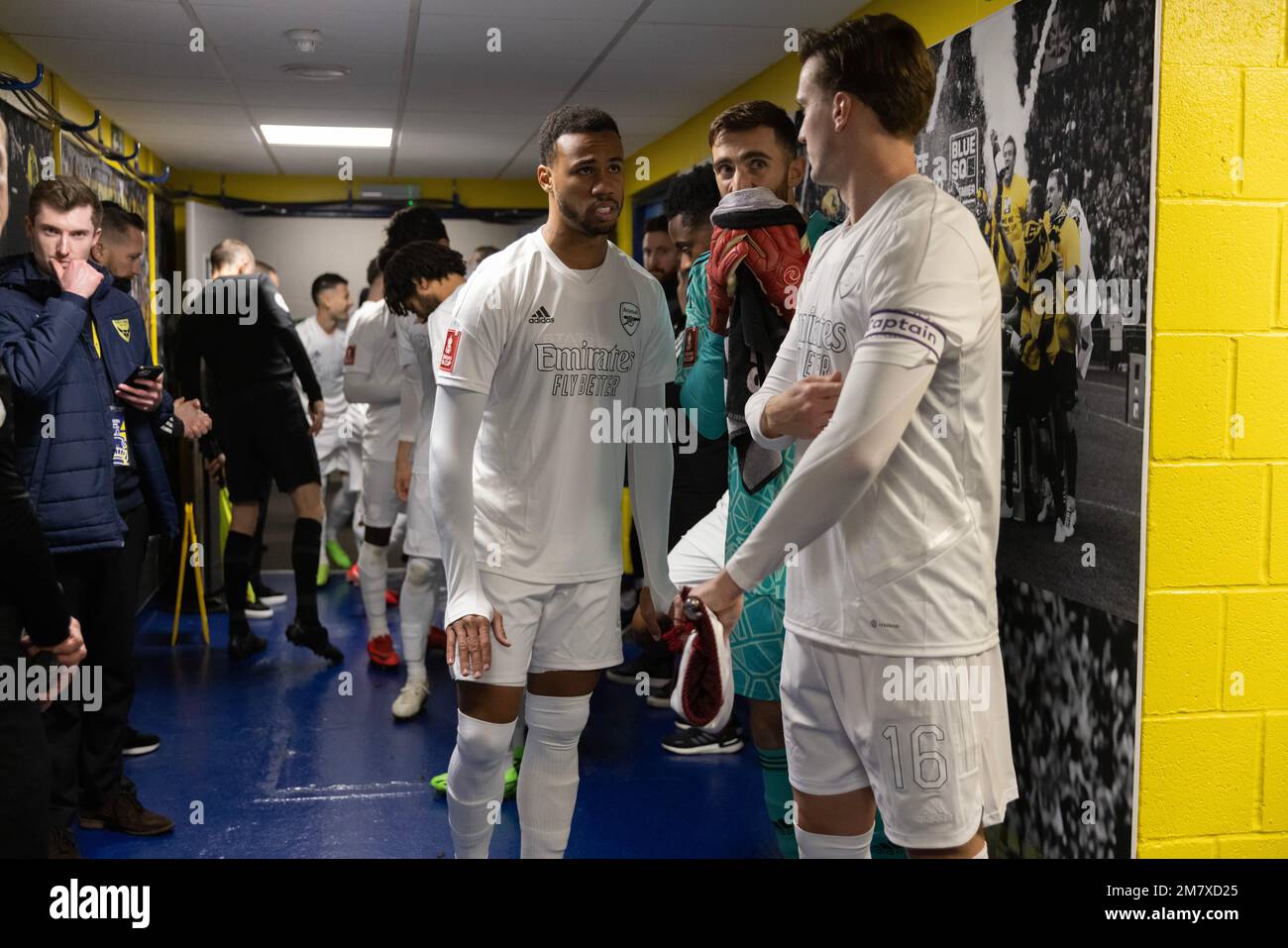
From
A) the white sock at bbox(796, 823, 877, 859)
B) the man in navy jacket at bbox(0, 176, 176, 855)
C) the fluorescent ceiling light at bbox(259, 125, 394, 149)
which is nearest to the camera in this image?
the white sock at bbox(796, 823, 877, 859)

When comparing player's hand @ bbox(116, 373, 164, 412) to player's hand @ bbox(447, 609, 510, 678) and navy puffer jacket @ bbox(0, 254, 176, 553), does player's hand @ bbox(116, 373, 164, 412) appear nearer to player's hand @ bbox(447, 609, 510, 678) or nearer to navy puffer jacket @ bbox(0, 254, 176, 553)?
navy puffer jacket @ bbox(0, 254, 176, 553)

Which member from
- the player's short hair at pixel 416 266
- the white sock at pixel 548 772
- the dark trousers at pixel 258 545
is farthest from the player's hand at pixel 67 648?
the dark trousers at pixel 258 545

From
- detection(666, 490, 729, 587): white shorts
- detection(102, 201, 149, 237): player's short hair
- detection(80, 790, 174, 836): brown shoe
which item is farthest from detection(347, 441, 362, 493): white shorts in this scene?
detection(666, 490, 729, 587): white shorts

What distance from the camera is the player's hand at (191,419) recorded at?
4086mm

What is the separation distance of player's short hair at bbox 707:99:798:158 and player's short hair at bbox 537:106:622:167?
0.27 m

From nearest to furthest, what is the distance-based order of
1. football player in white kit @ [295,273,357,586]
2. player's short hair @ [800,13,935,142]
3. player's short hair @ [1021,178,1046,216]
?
player's short hair @ [800,13,935,142] < player's short hair @ [1021,178,1046,216] < football player in white kit @ [295,273,357,586]

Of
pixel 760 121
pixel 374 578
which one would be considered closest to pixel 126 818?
pixel 374 578

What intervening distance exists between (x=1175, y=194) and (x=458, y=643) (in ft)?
5.51

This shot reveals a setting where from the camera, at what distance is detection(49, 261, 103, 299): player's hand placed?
9.36ft

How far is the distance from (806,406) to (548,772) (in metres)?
1.11

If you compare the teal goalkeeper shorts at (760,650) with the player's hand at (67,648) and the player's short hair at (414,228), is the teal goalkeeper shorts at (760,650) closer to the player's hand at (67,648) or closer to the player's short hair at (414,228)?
the player's hand at (67,648)

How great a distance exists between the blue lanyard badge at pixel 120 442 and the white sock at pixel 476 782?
57.9 inches
